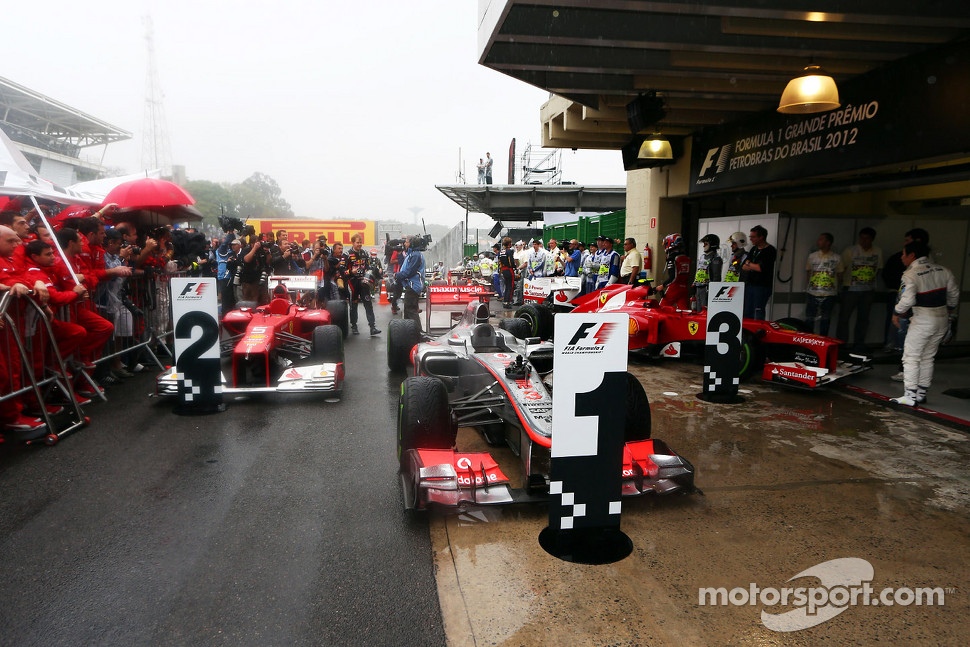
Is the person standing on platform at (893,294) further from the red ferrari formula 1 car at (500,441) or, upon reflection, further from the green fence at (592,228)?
the green fence at (592,228)

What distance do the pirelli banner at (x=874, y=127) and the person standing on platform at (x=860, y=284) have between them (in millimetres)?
1712

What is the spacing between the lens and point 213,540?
3285 millimetres

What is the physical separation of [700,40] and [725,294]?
Result: 8.95ft

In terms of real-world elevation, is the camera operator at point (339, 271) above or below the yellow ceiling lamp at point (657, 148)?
below

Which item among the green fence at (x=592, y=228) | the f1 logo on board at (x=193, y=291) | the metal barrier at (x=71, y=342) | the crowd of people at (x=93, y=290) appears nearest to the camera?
the metal barrier at (x=71, y=342)

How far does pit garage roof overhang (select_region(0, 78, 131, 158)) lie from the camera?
114 feet

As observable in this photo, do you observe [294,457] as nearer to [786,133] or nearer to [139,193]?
[139,193]

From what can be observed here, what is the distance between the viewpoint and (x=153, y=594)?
2.77 meters

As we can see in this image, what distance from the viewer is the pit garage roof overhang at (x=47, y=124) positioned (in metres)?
34.8

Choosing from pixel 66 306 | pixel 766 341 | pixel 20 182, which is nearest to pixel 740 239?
pixel 766 341

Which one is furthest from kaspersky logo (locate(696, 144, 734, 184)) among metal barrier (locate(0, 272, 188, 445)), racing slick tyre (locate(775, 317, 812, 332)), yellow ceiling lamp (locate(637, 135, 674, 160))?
metal barrier (locate(0, 272, 188, 445))

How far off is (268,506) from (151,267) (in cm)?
594

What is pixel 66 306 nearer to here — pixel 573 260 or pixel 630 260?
pixel 630 260

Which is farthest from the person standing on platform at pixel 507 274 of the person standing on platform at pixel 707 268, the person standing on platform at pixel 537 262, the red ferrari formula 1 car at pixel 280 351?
the red ferrari formula 1 car at pixel 280 351
